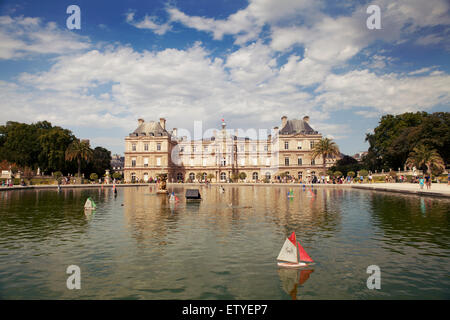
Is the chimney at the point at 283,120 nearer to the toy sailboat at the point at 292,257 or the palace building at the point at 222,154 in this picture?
the palace building at the point at 222,154

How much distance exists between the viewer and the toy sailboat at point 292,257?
725 cm

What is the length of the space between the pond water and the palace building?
183 feet

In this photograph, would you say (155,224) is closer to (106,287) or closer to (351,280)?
(106,287)

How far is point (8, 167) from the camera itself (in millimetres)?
55875

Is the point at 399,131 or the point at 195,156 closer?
the point at 399,131

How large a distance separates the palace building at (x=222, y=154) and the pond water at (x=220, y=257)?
55820mm

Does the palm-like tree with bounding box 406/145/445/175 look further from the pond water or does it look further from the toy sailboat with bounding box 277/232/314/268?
the toy sailboat with bounding box 277/232/314/268

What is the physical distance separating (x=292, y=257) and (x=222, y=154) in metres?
68.7

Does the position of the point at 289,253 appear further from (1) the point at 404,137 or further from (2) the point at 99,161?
(2) the point at 99,161

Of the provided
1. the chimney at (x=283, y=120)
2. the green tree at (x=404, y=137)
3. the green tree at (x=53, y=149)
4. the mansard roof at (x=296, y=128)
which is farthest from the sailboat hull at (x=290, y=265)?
the chimney at (x=283, y=120)

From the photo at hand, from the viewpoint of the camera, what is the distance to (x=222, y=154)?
75.8m

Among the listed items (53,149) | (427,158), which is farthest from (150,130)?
(427,158)
